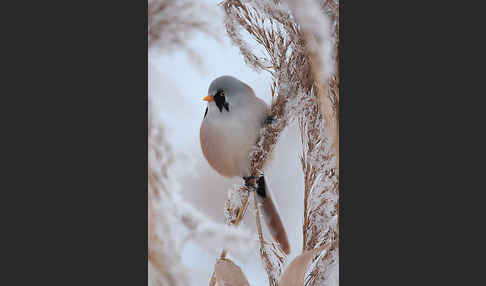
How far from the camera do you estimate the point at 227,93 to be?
2443mm

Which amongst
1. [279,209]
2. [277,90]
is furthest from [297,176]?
[277,90]

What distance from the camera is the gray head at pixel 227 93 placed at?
2.43m

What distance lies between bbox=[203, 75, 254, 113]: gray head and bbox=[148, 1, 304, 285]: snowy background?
3cm

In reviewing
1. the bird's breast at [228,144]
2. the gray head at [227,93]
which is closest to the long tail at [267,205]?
the bird's breast at [228,144]

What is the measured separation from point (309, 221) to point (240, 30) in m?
1.16

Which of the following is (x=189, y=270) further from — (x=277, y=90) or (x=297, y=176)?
(x=277, y=90)

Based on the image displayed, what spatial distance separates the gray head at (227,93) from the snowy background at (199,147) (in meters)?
0.03

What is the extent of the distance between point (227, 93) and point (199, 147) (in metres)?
0.34

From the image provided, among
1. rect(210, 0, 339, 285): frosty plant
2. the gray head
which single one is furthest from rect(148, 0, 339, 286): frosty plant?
the gray head

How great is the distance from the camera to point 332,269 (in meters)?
2.66

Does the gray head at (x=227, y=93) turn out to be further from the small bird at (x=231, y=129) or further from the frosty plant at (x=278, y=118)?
the frosty plant at (x=278, y=118)

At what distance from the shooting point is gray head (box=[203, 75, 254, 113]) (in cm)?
243

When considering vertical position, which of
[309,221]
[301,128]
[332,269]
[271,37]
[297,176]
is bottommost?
[332,269]

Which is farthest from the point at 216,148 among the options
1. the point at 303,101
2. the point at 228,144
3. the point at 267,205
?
the point at 303,101
